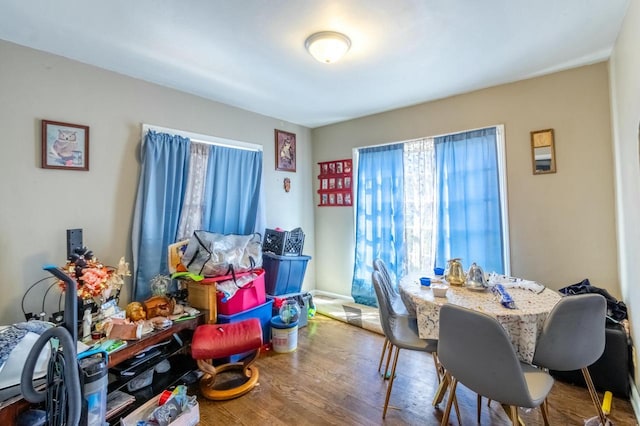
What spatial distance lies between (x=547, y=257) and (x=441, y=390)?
1.61m

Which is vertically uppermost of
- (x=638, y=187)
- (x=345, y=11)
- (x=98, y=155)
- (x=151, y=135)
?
(x=345, y=11)

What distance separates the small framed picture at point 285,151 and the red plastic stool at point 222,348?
2.13 meters

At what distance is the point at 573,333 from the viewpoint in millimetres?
1471

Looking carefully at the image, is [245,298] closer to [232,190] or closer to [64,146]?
[232,190]

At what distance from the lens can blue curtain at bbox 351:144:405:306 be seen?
3.52 meters

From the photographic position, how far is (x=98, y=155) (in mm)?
2352

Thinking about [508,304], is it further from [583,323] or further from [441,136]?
[441,136]

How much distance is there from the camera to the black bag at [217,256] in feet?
8.12

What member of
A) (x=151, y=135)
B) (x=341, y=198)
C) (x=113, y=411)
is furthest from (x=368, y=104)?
(x=113, y=411)

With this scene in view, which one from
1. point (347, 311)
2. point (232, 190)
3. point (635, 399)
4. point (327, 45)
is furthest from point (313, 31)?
point (635, 399)

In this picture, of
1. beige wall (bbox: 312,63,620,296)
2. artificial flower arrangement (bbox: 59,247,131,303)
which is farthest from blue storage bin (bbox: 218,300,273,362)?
beige wall (bbox: 312,63,620,296)

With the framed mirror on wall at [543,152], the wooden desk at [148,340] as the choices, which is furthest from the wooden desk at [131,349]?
the framed mirror on wall at [543,152]

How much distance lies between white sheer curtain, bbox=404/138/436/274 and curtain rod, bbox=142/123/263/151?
178cm

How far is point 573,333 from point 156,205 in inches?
116
